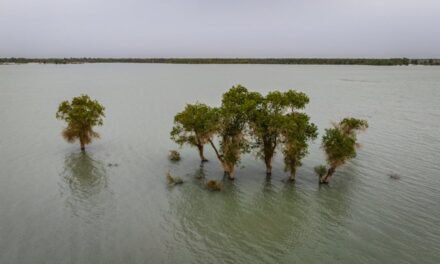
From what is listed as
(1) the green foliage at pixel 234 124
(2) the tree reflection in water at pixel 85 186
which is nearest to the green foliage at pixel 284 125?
(1) the green foliage at pixel 234 124

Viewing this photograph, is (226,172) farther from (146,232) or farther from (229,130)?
(146,232)

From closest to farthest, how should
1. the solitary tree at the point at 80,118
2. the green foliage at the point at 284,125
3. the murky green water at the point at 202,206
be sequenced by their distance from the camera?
1. the murky green water at the point at 202,206
2. the green foliage at the point at 284,125
3. the solitary tree at the point at 80,118

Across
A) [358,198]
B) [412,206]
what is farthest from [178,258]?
[412,206]

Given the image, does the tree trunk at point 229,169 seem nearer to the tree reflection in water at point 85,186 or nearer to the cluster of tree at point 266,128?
the cluster of tree at point 266,128

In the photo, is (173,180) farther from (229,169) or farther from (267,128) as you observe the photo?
(267,128)

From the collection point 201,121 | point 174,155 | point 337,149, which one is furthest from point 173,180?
point 337,149
